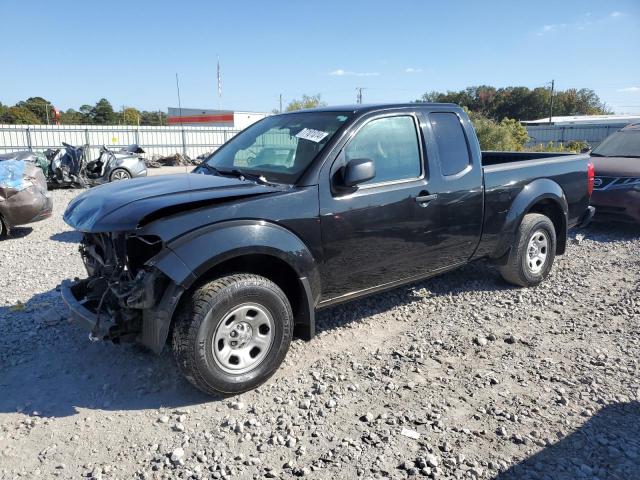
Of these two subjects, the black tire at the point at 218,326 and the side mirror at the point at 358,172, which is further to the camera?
the side mirror at the point at 358,172

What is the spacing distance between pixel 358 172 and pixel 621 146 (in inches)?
310

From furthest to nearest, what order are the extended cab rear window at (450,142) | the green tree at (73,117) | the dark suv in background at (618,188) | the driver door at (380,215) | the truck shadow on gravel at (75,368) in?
the green tree at (73,117) < the dark suv in background at (618,188) < the extended cab rear window at (450,142) < the driver door at (380,215) < the truck shadow on gravel at (75,368)

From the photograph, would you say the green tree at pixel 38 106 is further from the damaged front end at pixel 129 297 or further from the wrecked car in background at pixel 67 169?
the damaged front end at pixel 129 297

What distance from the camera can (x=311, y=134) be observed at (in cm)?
412

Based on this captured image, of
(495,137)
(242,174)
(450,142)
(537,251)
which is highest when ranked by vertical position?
(495,137)

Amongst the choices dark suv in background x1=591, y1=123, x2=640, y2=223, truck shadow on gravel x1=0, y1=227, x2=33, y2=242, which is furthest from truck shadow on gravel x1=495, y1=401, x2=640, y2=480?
truck shadow on gravel x1=0, y1=227, x2=33, y2=242

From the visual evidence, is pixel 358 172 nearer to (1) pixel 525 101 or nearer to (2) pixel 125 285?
(2) pixel 125 285

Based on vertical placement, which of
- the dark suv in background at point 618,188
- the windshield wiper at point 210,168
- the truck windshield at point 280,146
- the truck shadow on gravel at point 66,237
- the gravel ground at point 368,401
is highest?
the truck windshield at point 280,146

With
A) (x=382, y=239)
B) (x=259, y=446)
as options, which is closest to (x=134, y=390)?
(x=259, y=446)

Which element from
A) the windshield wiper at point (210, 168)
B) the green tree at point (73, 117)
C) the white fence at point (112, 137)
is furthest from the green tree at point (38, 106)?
the windshield wiper at point (210, 168)

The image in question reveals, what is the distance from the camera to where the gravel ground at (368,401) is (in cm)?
284

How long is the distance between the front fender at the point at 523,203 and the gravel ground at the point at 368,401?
607 mm

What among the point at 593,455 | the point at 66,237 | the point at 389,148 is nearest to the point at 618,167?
the point at 389,148

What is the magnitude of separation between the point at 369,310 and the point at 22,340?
3.06 metres
